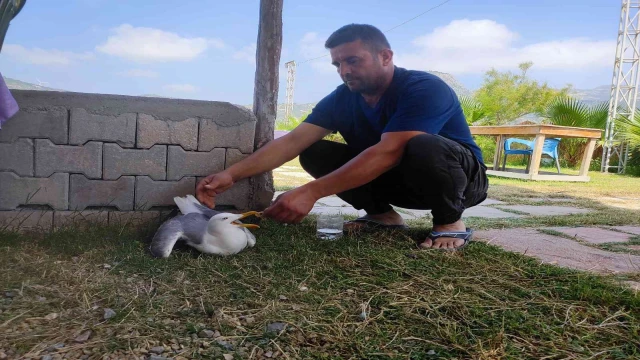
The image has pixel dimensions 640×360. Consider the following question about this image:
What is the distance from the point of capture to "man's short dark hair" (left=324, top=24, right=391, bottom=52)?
233 centimetres

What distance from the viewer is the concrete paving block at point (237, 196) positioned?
268 cm

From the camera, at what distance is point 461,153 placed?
235 cm

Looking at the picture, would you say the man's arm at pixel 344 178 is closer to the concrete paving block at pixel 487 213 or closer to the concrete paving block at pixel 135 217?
the concrete paving block at pixel 135 217

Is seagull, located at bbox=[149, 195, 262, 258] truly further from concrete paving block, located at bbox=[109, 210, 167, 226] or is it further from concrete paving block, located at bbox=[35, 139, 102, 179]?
concrete paving block, located at bbox=[35, 139, 102, 179]

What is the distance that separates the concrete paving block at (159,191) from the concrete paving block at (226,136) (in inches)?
8.2

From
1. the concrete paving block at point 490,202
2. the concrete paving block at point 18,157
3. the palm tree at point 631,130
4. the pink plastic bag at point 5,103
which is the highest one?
the palm tree at point 631,130

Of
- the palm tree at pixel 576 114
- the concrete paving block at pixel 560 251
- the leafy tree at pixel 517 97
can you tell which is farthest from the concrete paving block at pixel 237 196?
the leafy tree at pixel 517 97

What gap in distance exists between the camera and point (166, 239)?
200 centimetres

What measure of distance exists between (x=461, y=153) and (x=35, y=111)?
2010 mm

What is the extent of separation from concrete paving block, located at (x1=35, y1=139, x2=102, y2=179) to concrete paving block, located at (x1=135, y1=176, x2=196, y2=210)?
210 millimetres

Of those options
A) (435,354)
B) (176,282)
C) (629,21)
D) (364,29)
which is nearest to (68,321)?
(176,282)

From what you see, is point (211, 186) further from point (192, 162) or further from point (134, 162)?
point (134, 162)

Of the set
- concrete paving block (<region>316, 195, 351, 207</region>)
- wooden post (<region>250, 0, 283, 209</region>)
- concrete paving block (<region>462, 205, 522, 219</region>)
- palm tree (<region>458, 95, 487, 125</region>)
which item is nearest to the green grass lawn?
wooden post (<region>250, 0, 283, 209</region>)

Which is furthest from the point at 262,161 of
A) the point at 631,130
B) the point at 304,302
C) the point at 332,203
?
the point at 631,130
